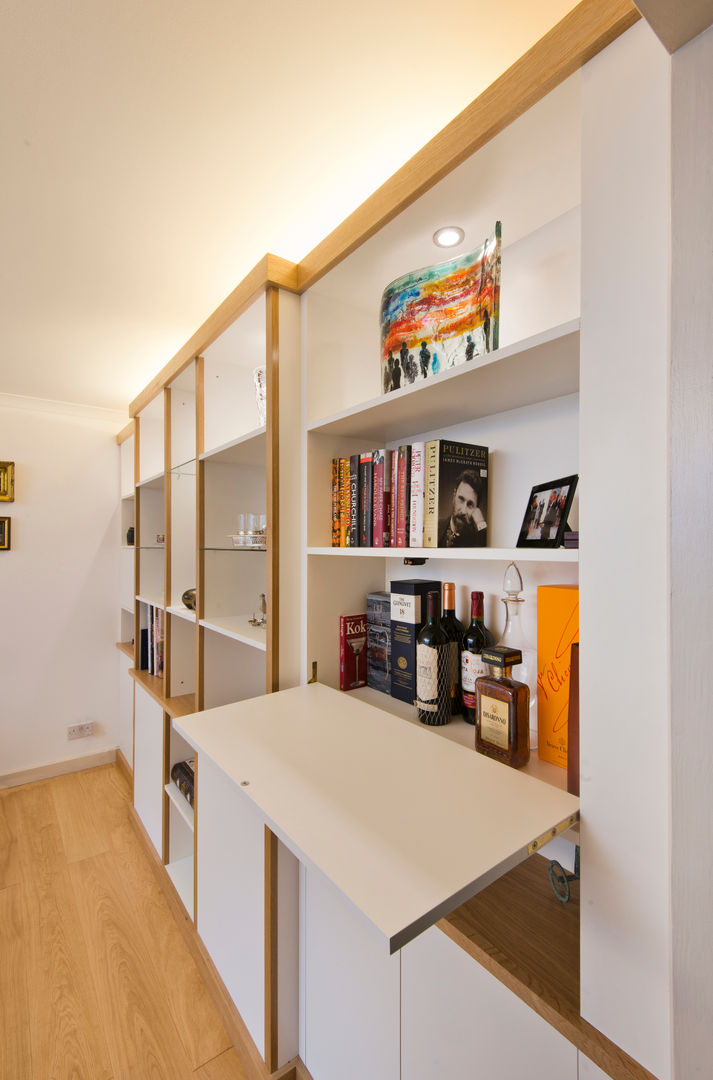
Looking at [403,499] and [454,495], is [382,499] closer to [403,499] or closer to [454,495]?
[403,499]

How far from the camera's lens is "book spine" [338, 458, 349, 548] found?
128 centimetres

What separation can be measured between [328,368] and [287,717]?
93 cm

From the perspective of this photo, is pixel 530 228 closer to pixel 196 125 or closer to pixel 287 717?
pixel 196 125

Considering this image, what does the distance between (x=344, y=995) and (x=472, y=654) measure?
0.87 metres

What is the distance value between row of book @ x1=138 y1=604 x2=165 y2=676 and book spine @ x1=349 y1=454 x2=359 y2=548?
144 cm

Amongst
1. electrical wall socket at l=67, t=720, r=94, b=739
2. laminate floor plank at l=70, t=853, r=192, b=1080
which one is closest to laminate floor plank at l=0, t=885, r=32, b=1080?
laminate floor plank at l=70, t=853, r=192, b=1080

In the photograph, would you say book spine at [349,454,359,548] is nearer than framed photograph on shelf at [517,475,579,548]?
No

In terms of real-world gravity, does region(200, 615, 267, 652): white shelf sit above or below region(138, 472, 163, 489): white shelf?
below

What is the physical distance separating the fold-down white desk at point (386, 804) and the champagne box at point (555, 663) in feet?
0.40

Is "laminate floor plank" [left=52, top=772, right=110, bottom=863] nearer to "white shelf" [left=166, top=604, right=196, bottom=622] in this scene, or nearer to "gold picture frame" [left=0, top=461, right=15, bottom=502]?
"white shelf" [left=166, top=604, right=196, bottom=622]

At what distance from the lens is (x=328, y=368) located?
1357 millimetres

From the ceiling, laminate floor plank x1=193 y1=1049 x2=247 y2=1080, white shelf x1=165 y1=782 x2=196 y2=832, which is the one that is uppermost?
the ceiling

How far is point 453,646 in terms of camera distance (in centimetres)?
111

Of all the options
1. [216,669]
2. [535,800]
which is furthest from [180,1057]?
[535,800]
